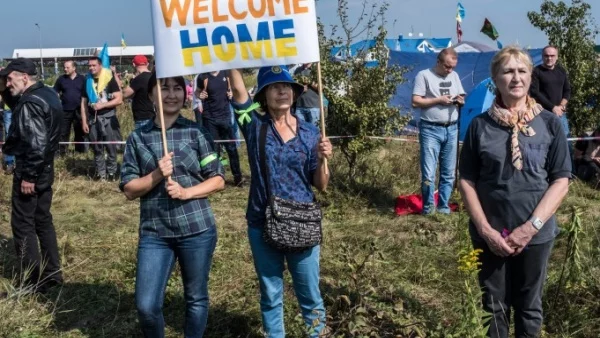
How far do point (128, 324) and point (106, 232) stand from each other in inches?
94.1

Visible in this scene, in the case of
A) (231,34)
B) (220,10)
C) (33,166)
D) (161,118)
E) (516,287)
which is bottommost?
(516,287)

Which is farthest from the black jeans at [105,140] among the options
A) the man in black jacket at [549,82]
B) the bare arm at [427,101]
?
the man in black jacket at [549,82]

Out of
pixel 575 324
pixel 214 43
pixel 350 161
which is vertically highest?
pixel 214 43

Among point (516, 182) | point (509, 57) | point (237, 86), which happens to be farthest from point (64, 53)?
point (516, 182)

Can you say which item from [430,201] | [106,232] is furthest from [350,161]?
[106,232]

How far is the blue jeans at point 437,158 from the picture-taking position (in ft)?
22.5

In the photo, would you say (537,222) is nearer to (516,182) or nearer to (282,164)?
(516,182)

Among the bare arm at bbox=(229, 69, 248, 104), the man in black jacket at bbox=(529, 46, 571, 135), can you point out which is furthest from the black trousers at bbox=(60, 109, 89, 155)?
the bare arm at bbox=(229, 69, 248, 104)

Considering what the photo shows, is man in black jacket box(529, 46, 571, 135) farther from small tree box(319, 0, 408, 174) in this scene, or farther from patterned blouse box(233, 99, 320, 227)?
patterned blouse box(233, 99, 320, 227)

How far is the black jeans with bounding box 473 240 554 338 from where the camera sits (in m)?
3.25

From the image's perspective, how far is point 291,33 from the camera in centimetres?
361

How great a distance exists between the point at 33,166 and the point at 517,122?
351cm

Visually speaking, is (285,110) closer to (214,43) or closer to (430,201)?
(214,43)

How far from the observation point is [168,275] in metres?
3.59
